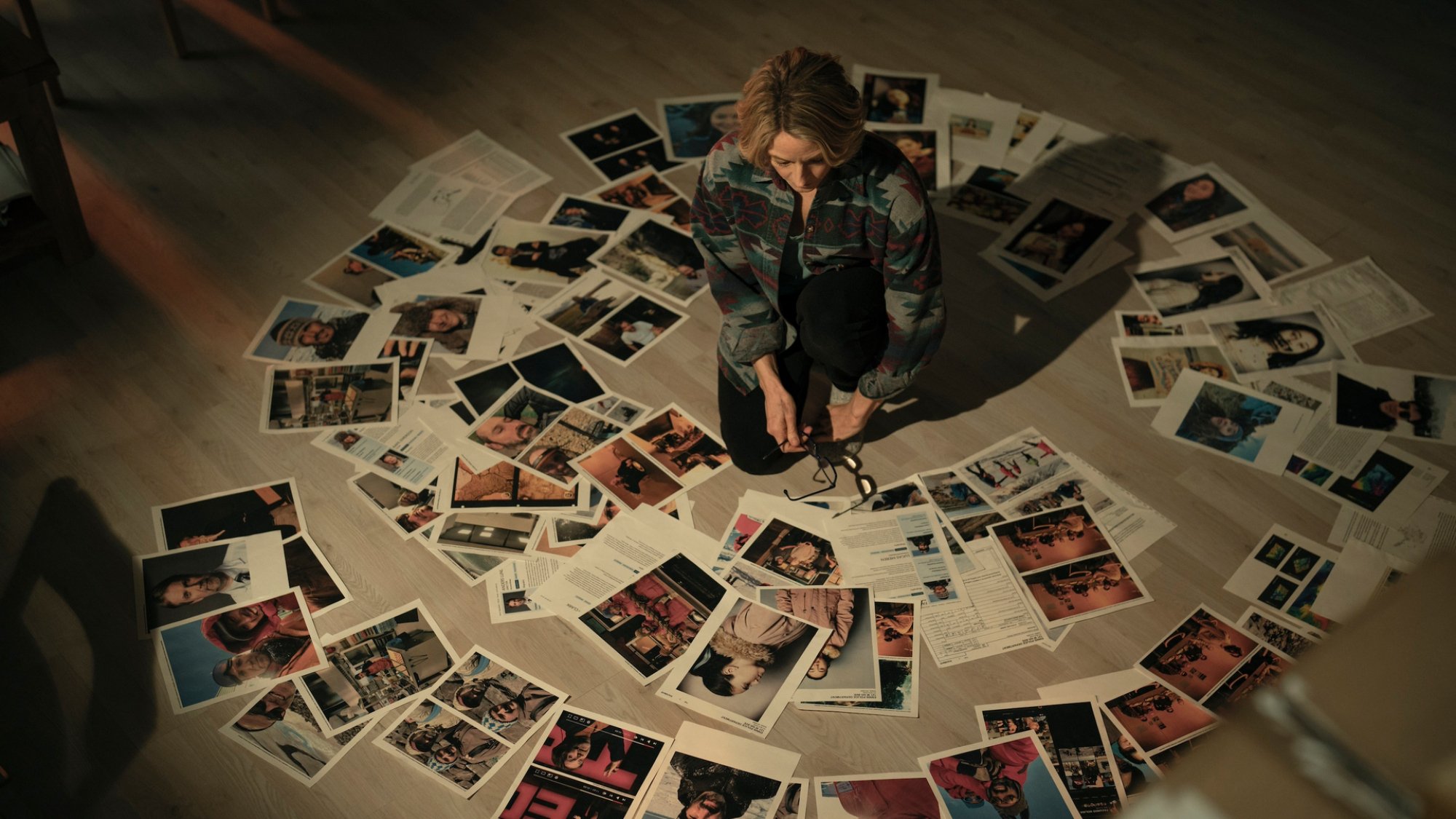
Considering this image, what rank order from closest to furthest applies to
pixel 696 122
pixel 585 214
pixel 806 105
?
1. pixel 806 105
2. pixel 585 214
3. pixel 696 122

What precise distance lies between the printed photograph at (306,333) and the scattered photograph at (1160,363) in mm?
1710

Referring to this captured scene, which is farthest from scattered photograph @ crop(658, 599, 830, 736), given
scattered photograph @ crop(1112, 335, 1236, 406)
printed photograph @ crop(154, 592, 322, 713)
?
scattered photograph @ crop(1112, 335, 1236, 406)

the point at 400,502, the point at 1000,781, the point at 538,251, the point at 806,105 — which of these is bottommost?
the point at 400,502

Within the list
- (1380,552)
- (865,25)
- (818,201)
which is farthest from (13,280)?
(1380,552)

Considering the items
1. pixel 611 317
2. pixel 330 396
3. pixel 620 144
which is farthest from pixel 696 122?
pixel 330 396

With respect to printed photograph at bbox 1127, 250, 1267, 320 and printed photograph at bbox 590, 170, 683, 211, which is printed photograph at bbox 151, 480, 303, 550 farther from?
printed photograph at bbox 1127, 250, 1267, 320

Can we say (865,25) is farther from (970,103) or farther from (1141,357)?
(1141,357)

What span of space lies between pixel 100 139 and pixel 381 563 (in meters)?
1.61

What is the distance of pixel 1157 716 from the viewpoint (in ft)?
5.99

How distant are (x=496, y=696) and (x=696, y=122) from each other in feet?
5.54

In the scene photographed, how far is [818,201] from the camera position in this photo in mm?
1787

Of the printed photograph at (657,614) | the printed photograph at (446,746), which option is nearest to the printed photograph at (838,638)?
the printed photograph at (657,614)

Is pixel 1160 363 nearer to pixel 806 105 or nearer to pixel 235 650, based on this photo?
pixel 806 105

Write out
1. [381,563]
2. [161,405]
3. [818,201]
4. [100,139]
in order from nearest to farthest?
[818,201] < [381,563] < [161,405] < [100,139]
